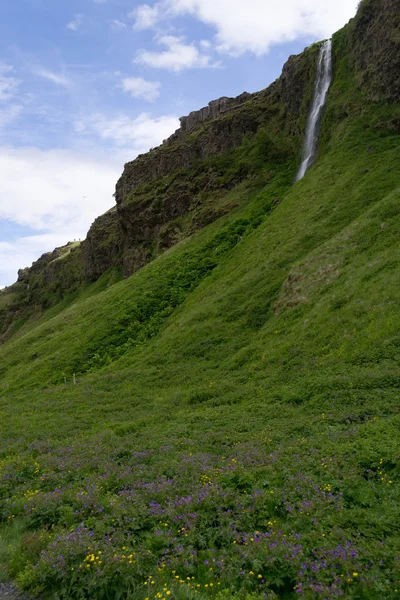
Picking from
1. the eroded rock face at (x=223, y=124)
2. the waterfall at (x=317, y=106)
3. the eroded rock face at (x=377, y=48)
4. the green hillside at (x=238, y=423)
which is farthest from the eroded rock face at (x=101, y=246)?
the eroded rock face at (x=377, y=48)

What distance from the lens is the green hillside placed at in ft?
21.7

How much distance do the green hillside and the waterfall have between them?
28.4 feet

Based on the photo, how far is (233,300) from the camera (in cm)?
3077

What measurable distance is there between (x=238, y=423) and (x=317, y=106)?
52005 millimetres

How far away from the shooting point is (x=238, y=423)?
14547 millimetres

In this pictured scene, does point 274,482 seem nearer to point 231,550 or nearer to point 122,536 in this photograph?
point 231,550

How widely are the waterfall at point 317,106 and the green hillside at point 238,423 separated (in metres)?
8.64

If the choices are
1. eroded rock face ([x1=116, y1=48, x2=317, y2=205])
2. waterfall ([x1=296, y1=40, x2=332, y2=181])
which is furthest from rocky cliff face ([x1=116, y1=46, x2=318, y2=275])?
waterfall ([x1=296, y1=40, x2=332, y2=181])

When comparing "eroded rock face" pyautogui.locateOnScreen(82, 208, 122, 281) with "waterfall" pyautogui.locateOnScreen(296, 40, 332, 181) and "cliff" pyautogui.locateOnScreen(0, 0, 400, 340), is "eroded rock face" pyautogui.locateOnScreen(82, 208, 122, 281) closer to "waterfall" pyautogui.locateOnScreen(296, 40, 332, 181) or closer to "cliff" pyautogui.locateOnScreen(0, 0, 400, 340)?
"cliff" pyautogui.locateOnScreen(0, 0, 400, 340)

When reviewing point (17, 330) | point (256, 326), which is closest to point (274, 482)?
point (256, 326)

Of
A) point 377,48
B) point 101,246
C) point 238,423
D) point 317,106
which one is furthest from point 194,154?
point 238,423

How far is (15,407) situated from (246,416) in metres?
18.5

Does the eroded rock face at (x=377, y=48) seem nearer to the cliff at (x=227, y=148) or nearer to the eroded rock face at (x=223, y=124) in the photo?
the cliff at (x=227, y=148)

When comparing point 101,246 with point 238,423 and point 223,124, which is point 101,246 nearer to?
point 223,124
